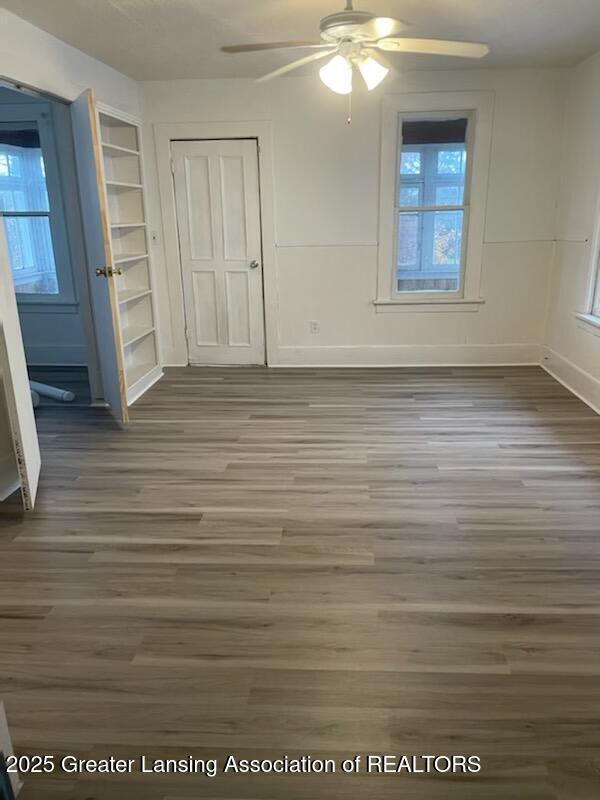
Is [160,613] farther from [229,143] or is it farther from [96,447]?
[229,143]

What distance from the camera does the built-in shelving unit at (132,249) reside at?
16.3 feet

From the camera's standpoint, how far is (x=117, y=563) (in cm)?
257

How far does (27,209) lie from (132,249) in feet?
4.49

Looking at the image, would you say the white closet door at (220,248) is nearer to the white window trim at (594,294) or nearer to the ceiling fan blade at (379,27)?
the ceiling fan blade at (379,27)

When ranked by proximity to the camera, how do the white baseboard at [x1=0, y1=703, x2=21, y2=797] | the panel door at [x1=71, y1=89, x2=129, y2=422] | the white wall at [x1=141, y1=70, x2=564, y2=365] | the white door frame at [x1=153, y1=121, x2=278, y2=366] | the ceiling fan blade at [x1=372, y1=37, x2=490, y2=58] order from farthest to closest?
the white door frame at [x1=153, y1=121, x2=278, y2=366], the white wall at [x1=141, y1=70, x2=564, y2=365], the panel door at [x1=71, y1=89, x2=129, y2=422], the ceiling fan blade at [x1=372, y1=37, x2=490, y2=58], the white baseboard at [x1=0, y1=703, x2=21, y2=797]

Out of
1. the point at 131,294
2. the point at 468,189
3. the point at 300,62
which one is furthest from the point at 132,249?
the point at 468,189

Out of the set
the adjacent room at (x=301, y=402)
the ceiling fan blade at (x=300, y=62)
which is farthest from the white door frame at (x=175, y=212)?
the ceiling fan blade at (x=300, y=62)

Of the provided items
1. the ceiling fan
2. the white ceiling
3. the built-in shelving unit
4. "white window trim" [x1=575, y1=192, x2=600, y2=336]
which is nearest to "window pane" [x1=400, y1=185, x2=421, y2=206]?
the white ceiling

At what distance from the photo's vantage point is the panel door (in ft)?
12.4

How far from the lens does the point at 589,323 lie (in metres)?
4.54

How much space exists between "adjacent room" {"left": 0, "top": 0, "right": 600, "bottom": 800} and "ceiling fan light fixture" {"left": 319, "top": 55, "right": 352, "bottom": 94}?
0.05 feet

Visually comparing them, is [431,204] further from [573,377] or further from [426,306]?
[573,377]

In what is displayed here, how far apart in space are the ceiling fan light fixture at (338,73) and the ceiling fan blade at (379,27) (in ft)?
0.70

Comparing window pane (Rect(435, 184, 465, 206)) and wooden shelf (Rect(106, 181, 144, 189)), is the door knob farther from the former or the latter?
window pane (Rect(435, 184, 465, 206))
